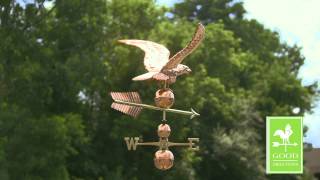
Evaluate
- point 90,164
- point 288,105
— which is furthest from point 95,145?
point 288,105

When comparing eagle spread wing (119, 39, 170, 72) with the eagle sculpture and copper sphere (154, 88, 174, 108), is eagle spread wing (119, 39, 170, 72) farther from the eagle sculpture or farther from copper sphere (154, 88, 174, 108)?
copper sphere (154, 88, 174, 108)

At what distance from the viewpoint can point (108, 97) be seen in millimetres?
36125

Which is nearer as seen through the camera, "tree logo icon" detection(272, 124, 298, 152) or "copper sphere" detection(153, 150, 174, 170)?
"copper sphere" detection(153, 150, 174, 170)

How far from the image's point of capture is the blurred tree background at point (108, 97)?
31328mm

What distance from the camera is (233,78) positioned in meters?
42.3

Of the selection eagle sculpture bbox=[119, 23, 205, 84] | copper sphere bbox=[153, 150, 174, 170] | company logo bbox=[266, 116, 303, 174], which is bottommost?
copper sphere bbox=[153, 150, 174, 170]

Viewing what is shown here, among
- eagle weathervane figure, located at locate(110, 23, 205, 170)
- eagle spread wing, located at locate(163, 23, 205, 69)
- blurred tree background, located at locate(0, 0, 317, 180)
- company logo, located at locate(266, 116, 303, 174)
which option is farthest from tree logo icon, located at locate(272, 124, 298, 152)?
eagle spread wing, located at locate(163, 23, 205, 69)

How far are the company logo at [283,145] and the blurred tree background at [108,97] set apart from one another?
34.3 feet

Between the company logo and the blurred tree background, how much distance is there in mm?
10463

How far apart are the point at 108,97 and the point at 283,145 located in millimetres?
14698

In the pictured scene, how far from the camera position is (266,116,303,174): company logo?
22.3m

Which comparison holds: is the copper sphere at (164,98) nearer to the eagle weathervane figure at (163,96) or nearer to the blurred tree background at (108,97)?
the eagle weathervane figure at (163,96)

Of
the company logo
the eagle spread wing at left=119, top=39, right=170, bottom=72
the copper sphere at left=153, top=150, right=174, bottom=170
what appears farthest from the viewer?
the company logo

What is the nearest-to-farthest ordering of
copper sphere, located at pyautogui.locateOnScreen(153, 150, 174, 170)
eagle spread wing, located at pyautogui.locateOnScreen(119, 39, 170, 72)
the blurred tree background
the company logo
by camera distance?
copper sphere, located at pyautogui.locateOnScreen(153, 150, 174, 170) < eagle spread wing, located at pyautogui.locateOnScreen(119, 39, 170, 72) < the company logo < the blurred tree background
